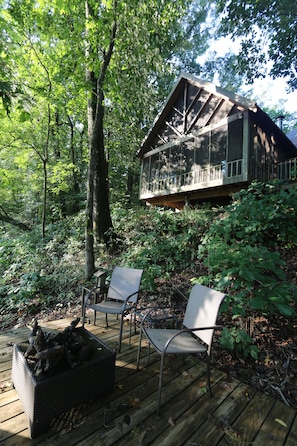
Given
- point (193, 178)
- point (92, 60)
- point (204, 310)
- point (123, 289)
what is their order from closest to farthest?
point (204, 310), point (123, 289), point (92, 60), point (193, 178)

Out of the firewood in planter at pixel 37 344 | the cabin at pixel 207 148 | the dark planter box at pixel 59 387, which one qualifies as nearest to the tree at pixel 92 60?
the firewood in planter at pixel 37 344

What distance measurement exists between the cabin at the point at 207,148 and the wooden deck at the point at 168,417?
679 centimetres

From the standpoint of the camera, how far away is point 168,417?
1.75 m

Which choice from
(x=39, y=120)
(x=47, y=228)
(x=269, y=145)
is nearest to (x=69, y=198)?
(x=47, y=228)

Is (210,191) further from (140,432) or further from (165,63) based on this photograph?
(140,432)

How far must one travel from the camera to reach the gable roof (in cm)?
785

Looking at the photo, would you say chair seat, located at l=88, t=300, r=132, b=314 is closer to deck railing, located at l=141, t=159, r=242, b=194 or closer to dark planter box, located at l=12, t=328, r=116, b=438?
dark planter box, located at l=12, t=328, r=116, b=438

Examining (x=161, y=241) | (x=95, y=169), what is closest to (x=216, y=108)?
(x=95, y=169)

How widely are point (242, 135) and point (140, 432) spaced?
8.82 metres

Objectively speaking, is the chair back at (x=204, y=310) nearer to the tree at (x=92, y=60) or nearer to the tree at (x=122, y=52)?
the tree at (x=92, y=60)

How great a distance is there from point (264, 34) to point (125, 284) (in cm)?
1282

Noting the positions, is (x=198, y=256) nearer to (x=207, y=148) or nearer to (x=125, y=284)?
(x=125, y=284)

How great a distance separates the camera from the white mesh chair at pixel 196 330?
1.96m

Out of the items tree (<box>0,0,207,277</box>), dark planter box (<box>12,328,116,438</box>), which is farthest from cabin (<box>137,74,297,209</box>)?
dark planter box (<box>12,328,116,438</box>)
